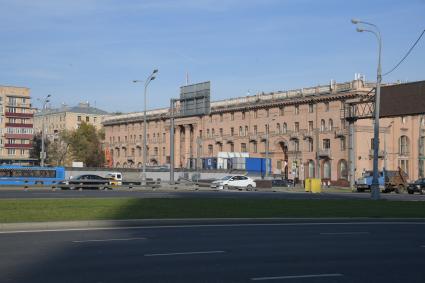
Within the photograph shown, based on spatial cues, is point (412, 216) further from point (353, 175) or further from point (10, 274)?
point (353, 175)

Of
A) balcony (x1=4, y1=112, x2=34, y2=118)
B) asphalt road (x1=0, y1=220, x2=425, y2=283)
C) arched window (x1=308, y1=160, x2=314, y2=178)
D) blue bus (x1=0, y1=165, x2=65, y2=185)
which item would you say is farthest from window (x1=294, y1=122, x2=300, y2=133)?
asphalt road (x1=0, y1=220, x2=425, y2=283)

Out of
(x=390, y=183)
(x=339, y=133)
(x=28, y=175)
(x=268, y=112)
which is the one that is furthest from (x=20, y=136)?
(x=390, y=183)

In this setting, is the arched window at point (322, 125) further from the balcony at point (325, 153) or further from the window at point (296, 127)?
the window at point (296, 127)

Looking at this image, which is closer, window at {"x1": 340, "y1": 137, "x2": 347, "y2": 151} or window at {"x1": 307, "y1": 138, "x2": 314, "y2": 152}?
window at {"x1": 340, "y1": 137, "x2": 347, "y2": 151}

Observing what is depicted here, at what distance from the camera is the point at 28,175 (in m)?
67.6

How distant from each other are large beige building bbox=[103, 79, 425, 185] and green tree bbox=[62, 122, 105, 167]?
15.5 meters

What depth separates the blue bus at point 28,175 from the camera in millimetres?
64281

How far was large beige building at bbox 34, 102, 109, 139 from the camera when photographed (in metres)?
170

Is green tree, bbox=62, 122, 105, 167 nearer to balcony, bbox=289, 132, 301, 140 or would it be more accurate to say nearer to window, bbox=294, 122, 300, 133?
balcony, bbox=289, 132, 301, 140

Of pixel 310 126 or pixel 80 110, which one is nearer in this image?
pixel 310 126

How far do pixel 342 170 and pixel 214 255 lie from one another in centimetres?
8616

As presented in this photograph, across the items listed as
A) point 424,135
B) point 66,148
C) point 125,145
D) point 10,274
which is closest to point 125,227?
point 10,274

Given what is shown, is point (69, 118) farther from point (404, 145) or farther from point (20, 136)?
point (404, 145)

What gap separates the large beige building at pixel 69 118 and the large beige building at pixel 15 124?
1926 cm
